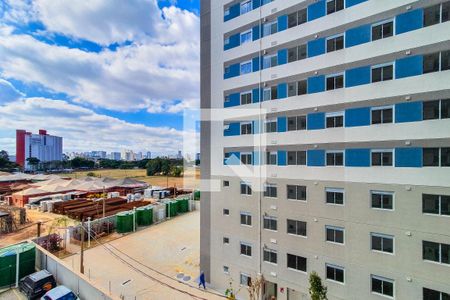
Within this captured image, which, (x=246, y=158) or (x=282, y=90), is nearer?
(x=282, y=90)

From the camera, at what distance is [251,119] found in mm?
13312

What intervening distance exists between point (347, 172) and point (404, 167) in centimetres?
196

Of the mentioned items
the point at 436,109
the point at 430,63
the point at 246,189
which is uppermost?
the point at 430,63

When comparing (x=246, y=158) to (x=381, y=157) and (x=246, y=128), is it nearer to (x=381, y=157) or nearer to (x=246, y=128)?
(x=246, y=128)

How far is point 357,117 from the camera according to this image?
10188 mm

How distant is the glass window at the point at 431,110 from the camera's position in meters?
8.73

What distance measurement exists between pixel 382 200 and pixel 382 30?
6719mm

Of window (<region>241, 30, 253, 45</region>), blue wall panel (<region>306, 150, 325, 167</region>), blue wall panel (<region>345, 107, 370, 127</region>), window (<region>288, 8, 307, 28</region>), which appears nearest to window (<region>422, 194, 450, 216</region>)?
blue wall panel (<region>345, 107, 370, 127</region>)

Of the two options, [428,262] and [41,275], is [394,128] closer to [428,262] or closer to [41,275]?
[428,262]

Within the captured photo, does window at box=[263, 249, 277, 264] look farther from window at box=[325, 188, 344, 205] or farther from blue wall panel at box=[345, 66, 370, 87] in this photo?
blue wall panel at box=[345, 66, 370, 87]

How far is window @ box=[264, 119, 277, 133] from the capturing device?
41.2 feet

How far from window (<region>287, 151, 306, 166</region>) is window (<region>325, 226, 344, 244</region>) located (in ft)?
A: 9.98

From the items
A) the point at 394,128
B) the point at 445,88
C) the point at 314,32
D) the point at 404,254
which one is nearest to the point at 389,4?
the point at 314,32

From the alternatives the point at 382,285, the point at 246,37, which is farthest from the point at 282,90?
the point at 382,285
